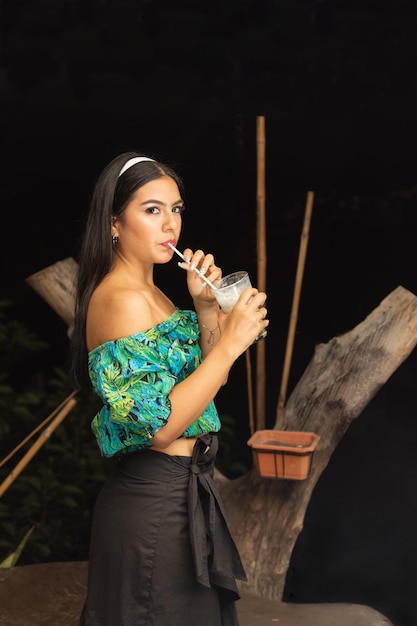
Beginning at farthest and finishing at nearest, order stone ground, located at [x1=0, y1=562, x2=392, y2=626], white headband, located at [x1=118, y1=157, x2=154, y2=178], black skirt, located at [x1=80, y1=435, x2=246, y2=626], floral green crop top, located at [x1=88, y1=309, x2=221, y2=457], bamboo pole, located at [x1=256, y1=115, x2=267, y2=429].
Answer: bamboo pole, located at [x1=256, y1=115, x2=267, y2=429]
stone ground, located at [x1=0, y1=562, x2=392, y2=626]
white headband, located at [x1=118, y1=157, x2=154, y2=178]
black skirt, located at [x1=80, y1=435, x2=246, y2=626]
floral green crop top, located at [x1=88, y1=309, x2=221, y2=457]

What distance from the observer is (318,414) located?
3615 millimetres

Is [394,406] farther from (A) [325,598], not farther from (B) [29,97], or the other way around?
(B) [29,97]

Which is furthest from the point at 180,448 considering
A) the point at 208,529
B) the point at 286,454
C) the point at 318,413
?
the point at 318,413

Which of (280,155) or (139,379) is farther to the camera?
(280,155)

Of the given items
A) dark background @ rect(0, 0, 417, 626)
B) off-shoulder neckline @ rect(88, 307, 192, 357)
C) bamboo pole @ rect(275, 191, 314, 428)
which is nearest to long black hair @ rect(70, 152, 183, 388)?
off-shoulder neckline @ rect(88, 307, 192, 357)

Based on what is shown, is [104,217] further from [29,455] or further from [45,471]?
[45,471]

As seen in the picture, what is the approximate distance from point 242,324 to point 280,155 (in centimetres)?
262

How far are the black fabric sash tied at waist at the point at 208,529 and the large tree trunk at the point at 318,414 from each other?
1414 mm

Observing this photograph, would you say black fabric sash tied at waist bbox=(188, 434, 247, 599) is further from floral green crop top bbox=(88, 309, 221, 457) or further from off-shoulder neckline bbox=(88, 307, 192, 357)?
off-shoulder neckline bbox=(88, 307, 192, 357)

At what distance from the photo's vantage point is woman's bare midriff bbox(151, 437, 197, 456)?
7.00ft

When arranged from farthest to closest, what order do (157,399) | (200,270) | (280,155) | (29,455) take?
1. (280,155)
2. (29,455)
3. (200,270)
4. (157,399)

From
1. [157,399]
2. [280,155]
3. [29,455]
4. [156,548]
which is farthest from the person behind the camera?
[280,155]

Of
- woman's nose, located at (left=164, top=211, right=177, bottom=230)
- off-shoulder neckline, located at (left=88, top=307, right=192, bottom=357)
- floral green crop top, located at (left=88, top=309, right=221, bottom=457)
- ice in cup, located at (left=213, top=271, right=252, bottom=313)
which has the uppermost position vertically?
woman's nose, located at (left=164, top=211, right=177, bottom=230)

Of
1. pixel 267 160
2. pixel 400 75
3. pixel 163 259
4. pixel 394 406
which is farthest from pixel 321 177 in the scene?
pixel 163 259
